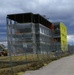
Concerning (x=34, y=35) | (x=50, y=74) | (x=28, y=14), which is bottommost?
(x=50, y=74)

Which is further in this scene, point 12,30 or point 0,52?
point 12,30

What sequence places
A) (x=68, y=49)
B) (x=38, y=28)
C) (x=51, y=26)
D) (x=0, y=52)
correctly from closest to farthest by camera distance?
(x=0, y=52), (x=68, y=49), (x=38, y=28), (x=51, y=26)

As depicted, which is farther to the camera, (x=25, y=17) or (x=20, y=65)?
(x=25, y=17)

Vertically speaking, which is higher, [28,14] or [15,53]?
[28,14]

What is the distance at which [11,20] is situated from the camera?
274 feet

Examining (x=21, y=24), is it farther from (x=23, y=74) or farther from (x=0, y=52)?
(x=23, y=74)

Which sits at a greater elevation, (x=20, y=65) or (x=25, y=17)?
(x=25, y=17)

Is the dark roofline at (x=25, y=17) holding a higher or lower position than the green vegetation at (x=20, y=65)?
higher

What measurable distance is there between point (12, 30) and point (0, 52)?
2507cm

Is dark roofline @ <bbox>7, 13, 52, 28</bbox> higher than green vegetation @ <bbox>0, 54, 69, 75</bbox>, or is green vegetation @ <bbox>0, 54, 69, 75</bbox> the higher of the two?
dark roofline @ <bbox>7, 13, 52, 28</bbox>

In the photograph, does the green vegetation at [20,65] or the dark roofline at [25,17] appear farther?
the dark roofline at [25,17]

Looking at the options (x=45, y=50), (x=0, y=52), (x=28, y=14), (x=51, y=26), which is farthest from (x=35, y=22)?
(x=45, y=50)

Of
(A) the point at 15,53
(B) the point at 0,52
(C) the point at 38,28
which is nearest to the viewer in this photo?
(A) the point at 15,53

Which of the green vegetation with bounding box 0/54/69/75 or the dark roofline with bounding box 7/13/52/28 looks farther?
the dark roofline with bounding box 7/13/52/28
